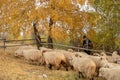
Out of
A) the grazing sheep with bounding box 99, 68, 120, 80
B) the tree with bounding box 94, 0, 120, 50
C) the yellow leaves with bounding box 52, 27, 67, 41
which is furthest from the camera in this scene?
the tree with bounding box 94, 0, 120, 50

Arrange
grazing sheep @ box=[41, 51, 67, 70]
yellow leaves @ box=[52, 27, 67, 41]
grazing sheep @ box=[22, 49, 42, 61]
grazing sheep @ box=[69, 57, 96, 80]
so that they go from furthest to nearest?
1. yellow leaves @ box=[52, 27, 67, 41]
2. grazing sheep @ box=[22, 49, 42, 61]
3. grazing sheep @ box=[41, 51, 67, 70]
4. grazing sheep @ box=[69, 57, 96, 80]

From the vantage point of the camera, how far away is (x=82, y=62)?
13.1 metres

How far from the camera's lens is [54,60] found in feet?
50.1

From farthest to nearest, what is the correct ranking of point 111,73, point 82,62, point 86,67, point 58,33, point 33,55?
1. point 58,33
2. point 33,55
3. point 82,62
4. point 86,67
5. point 111,73

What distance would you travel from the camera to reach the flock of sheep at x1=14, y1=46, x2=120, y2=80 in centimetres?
1141

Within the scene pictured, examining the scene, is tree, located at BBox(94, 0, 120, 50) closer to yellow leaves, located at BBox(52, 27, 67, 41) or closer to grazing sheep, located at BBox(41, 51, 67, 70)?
yellow leaves, located at BBox(52, 27, 67, 41)

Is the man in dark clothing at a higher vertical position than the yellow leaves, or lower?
lower

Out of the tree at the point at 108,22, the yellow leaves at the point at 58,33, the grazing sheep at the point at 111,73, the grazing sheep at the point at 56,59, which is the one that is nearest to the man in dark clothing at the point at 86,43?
the tree at the point at 108,22

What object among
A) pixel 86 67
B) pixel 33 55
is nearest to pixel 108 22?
pixel 33 55

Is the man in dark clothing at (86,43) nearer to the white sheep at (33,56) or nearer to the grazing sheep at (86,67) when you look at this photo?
the white sheep at (33,56)

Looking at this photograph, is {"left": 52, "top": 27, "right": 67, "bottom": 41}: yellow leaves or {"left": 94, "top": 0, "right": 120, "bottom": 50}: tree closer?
{"left": 52, "top": 27, "right": 67, "bottom": 41}: yellow leaves

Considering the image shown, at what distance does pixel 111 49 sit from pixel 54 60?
11226 millimetres

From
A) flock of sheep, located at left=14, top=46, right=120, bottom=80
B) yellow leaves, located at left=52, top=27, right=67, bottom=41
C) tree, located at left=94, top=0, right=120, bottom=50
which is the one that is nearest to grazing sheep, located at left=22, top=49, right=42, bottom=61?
flock of sheep, located at left=14, top=46, right=120, bottom=80

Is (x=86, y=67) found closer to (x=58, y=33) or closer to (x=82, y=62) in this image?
(x=82, y=62)
